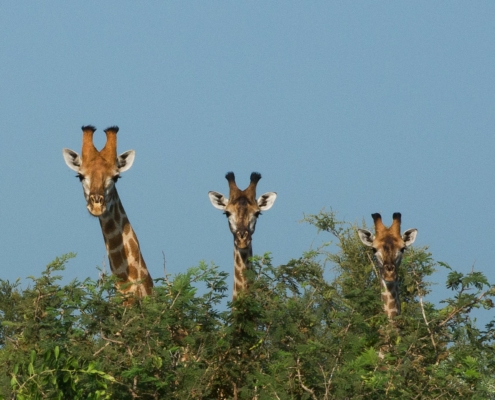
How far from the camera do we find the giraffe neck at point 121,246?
516 inches

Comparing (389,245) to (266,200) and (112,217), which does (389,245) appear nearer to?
(266,200)

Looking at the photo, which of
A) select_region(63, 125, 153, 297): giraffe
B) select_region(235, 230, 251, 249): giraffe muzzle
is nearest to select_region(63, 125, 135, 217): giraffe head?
select_region(63, 125, 153, 297): giraffe

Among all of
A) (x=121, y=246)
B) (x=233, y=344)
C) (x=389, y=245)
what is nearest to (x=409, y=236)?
(x=389, y=245)

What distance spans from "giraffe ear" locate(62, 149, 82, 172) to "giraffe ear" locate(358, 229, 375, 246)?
585 centimetres

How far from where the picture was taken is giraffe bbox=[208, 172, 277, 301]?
44.0 ft

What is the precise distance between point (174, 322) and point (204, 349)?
1.34 feet

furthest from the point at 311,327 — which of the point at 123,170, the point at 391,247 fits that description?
the point at 391,247

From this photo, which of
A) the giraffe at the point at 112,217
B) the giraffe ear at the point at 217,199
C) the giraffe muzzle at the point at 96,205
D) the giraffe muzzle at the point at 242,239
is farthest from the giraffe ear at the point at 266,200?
the giraffe muzzle at the point at 96,205

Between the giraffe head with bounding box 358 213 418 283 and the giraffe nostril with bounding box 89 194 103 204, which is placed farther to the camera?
the giraffe head with bounding box 358 213 418 283

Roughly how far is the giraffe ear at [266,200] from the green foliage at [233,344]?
199 inches

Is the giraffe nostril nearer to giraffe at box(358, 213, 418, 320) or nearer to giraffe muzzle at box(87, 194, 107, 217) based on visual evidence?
giraffe muzzle at box(87, 194, 107, 217)

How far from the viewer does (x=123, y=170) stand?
13875 millimetres

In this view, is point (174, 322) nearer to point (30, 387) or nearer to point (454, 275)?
point (30, 387)

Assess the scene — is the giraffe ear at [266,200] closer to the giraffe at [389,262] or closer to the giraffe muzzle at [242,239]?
the giraffe muzzle at [242,239]
